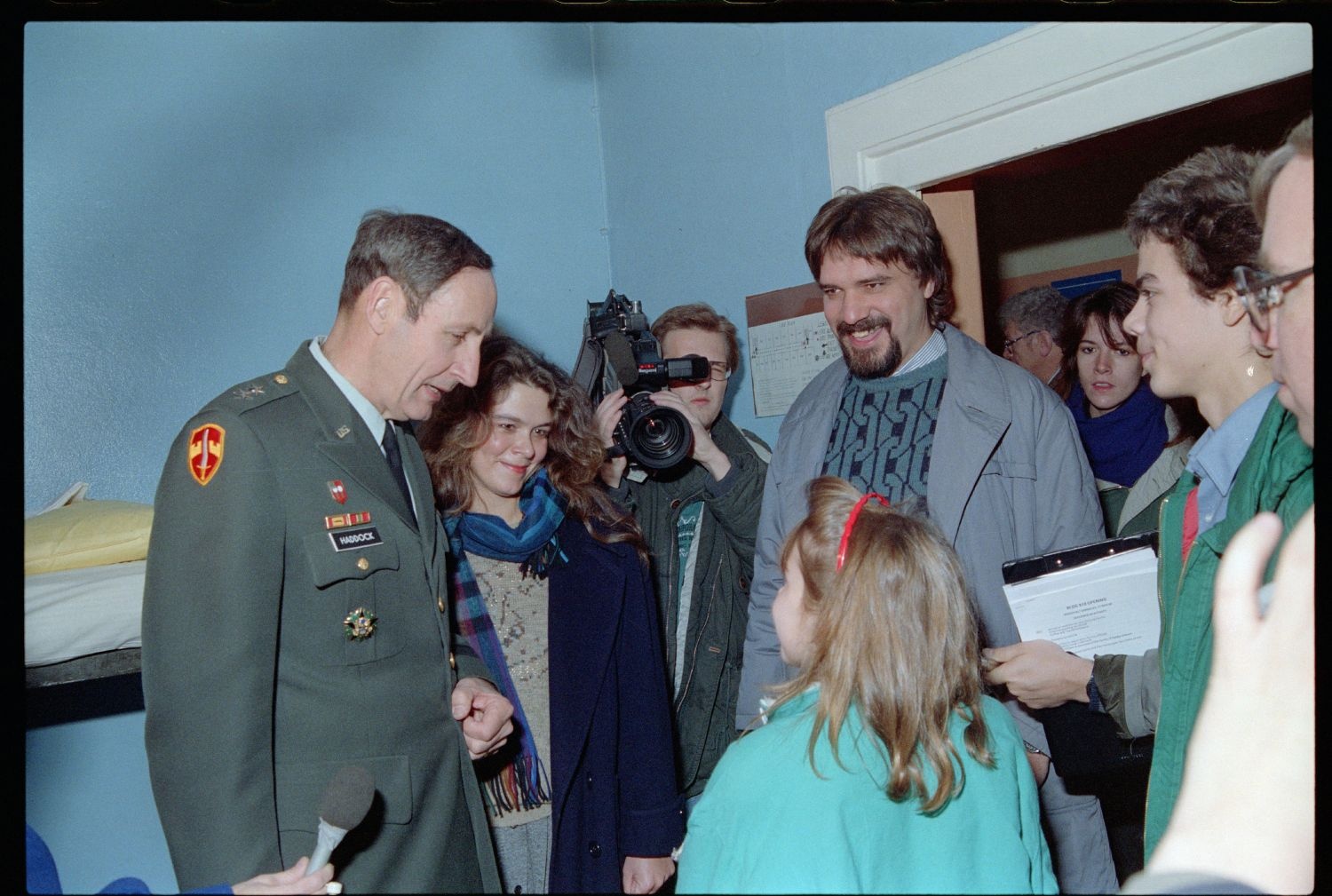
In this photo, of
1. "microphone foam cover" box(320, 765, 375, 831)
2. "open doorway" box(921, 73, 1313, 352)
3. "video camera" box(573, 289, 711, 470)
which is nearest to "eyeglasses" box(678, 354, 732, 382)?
"video camera" box(573, 289, 711, 470)

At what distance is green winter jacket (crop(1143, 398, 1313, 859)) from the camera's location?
0.91 meters

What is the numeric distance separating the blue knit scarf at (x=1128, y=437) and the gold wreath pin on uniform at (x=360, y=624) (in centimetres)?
146

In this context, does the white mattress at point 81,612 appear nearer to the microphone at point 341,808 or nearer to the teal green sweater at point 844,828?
the microphone at point 341,808

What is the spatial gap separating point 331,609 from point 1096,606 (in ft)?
2.77

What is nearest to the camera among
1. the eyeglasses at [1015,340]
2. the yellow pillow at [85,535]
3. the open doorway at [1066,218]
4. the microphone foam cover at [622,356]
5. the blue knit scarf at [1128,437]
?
the yellow pillow at [85,535]

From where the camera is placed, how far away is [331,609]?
100cm

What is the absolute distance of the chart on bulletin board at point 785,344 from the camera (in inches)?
66.7

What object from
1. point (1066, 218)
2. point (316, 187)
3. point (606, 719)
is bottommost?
point (606, 719)

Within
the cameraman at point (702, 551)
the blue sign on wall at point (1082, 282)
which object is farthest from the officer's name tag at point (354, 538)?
the blue sign on wall at point (1082, 282)

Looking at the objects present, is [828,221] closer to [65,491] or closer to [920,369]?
[920,369]

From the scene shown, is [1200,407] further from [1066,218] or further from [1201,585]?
[1066,218]

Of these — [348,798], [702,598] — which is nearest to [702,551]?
[702,598]

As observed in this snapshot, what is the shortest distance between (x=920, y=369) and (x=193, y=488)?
899mm

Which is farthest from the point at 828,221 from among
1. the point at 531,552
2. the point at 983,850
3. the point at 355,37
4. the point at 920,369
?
the point at 983,850
